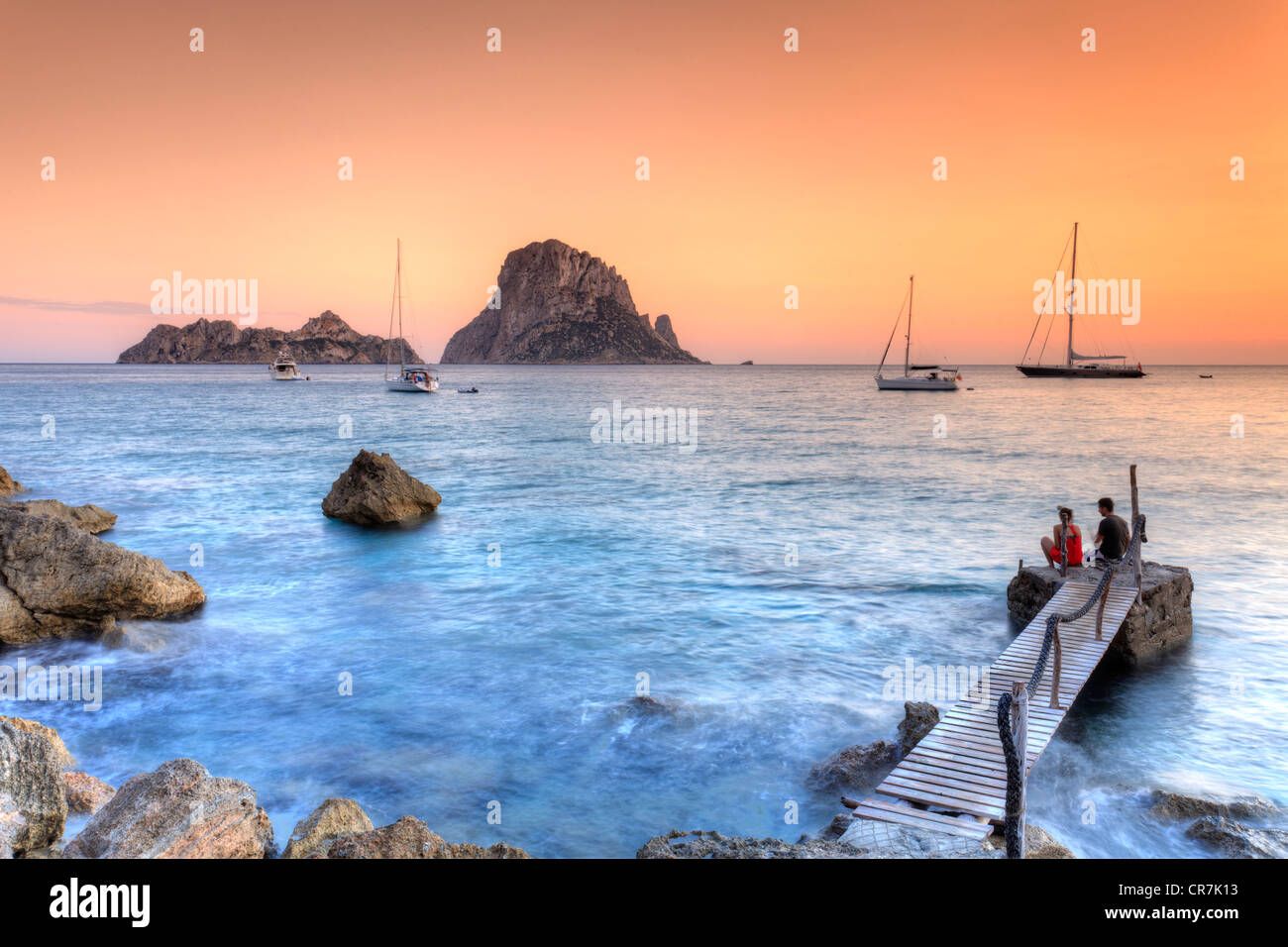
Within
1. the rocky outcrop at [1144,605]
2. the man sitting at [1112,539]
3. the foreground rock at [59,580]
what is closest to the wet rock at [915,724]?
the rocky outcrop at [1144,605]

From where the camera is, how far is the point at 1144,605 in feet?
41.4

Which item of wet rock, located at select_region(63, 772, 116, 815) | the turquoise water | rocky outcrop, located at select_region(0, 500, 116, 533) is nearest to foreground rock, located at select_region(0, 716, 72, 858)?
wet rock, located at select_region(63, 772, 116, 815)

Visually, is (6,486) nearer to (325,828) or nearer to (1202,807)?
(325,828)

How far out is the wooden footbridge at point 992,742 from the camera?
22.0ft

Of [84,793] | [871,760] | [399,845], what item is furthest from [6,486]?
[871,760]

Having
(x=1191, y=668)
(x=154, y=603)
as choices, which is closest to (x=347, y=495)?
(x=154, y=603)

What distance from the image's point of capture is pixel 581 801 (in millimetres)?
9023

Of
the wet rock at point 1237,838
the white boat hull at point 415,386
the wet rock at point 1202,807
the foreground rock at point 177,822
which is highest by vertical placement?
the white boat hull at point 415,386

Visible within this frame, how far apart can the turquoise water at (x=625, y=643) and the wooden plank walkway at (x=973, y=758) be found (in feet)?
3.33

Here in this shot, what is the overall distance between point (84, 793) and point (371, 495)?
50.4ft

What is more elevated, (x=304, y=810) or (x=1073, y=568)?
(x=1073, y=568)

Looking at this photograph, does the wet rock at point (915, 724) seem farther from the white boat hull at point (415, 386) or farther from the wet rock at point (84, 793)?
the white boat hull at point (415, 386)

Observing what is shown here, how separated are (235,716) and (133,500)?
20383mm
